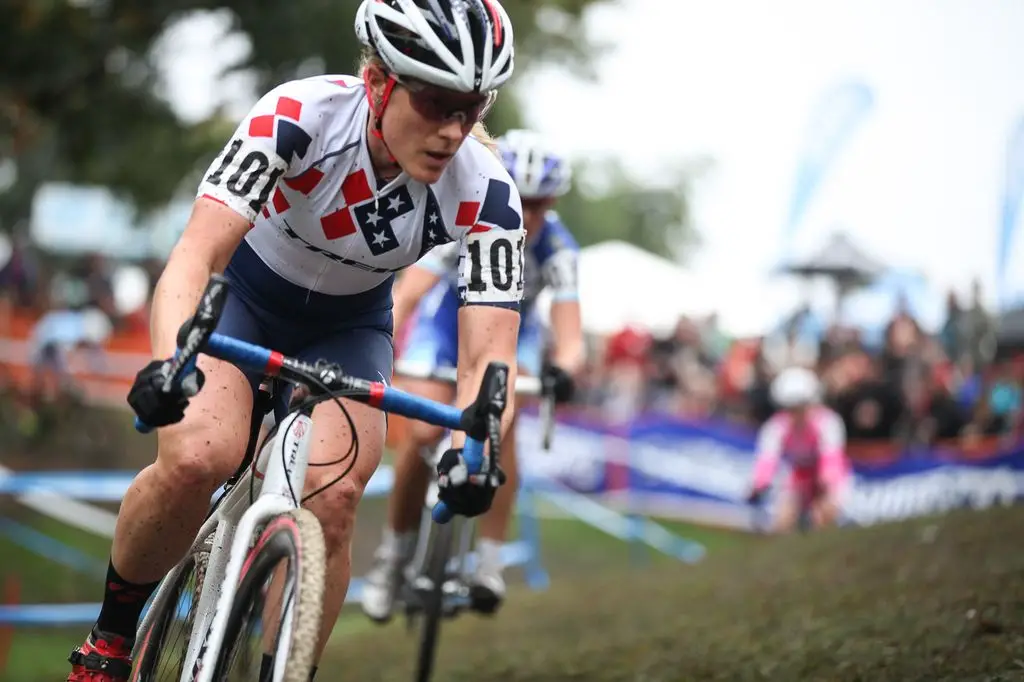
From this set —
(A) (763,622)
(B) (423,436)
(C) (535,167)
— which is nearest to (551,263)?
(C) (535,167)

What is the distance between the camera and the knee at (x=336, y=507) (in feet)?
14.5

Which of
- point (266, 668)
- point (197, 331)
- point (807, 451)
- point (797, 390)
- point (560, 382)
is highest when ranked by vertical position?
point (197, 331)

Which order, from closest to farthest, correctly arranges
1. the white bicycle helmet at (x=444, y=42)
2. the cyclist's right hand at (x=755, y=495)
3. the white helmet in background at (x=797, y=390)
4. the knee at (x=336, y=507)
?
the white bicycle helmet at (x=444, y=42) < the knee at (x=336, y=507) < the cyclist's right hand at (x=755, y=495) < the white helmet in background at (x=797, y=390)

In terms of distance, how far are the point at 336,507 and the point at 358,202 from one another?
0.99 metres

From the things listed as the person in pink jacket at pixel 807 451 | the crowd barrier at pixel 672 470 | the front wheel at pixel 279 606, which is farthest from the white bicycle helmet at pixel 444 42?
the crowd barrier at pixel 672 470

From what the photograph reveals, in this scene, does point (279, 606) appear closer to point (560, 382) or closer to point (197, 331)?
point (197, 331)

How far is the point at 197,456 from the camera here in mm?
4207

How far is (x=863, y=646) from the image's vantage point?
20.5ft

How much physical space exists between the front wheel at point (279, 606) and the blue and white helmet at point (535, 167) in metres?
3.96

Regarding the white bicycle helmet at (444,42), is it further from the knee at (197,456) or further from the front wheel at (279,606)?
the front wheel at (279,606)

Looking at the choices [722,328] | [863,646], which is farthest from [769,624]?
[722,328]

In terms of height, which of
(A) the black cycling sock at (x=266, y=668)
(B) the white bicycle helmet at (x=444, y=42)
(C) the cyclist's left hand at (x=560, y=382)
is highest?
(B) the white bicycle helmet at (x=444, y=42)

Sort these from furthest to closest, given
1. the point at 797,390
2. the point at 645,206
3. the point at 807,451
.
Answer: the point at 645,206 → the point at 797,390 → the point at 807,451

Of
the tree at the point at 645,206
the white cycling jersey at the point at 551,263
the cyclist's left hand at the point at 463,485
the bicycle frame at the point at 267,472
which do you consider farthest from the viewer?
the tree at the point at 645,206
